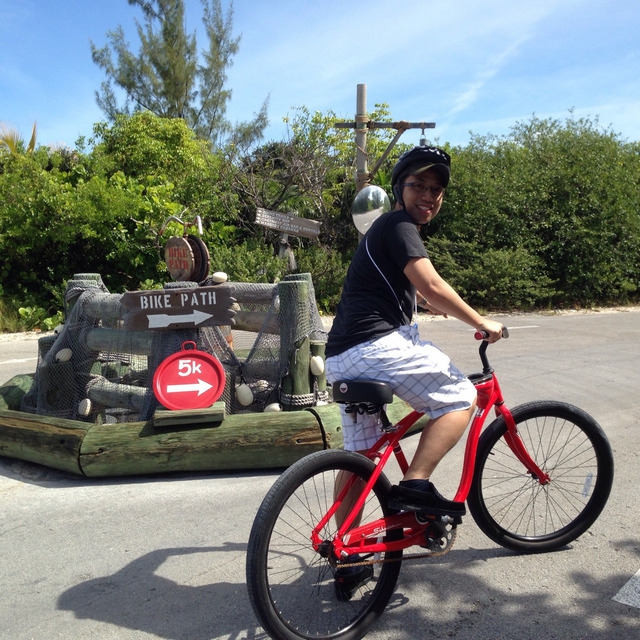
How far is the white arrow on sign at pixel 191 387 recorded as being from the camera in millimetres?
4852

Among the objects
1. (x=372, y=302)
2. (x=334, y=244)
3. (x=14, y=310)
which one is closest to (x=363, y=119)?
(x=334, y=244)

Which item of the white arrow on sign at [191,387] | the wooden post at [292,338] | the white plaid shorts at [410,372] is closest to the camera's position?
the white plaid shorts at [410,372]

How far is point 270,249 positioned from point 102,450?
39.2 feet

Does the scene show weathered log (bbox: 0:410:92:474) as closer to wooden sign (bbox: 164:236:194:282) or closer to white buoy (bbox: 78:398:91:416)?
white buoy (bbox: 78:398:91:416)

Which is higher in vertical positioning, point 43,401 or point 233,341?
point 233,341

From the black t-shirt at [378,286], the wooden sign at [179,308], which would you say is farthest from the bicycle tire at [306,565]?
the wooden sign at [179,308]

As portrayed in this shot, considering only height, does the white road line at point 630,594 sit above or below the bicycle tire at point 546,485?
below

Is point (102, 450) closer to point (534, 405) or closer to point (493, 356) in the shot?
point (534, 405)

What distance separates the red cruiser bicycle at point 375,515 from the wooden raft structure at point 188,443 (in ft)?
4.64

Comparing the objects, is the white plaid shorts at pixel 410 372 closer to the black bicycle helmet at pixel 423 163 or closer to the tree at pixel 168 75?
the black bicycle helmet at pixel 423 163

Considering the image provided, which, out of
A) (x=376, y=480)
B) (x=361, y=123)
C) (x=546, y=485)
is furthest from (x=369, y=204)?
(x=376, y=480)

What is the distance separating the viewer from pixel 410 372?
2.78m

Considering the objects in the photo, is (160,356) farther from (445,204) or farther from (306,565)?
(445,204)

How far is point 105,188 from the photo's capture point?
46.5 feet
